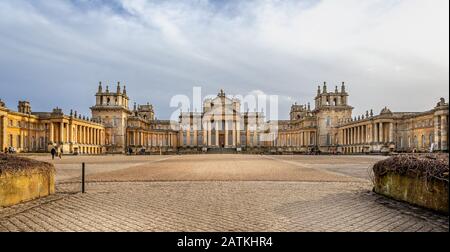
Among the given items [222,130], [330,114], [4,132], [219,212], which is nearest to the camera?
[219,212]

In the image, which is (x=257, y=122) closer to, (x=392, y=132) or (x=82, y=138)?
(x=392, y=132)

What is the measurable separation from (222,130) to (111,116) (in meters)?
33.7

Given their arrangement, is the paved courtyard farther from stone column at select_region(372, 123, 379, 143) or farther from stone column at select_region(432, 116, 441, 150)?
stone column at select_region(372, 123, 379, 143)

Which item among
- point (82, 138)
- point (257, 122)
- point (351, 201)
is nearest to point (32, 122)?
point (82, 138)

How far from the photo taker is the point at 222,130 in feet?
336

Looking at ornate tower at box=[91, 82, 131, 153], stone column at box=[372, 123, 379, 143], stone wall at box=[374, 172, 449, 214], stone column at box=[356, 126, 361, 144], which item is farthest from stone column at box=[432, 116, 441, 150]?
ornate tower at box=[91, 82, 131, 153]

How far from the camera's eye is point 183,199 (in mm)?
9727

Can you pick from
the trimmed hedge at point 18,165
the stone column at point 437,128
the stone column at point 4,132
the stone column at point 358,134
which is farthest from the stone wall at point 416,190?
the stone column at point 358,134

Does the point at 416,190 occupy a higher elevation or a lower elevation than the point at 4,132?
lower

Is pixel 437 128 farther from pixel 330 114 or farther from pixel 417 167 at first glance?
pixel 417 167

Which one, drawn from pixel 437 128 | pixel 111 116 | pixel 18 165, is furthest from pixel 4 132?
pixel 437 128

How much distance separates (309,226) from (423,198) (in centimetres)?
354

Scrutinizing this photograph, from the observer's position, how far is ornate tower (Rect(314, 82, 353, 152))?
85750 mm
